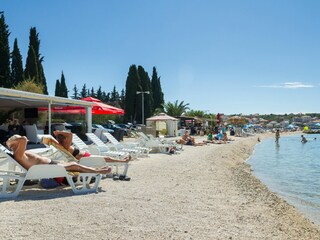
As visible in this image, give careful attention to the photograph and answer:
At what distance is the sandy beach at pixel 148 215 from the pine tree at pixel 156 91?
38540 millimetres

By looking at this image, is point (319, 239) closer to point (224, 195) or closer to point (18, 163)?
point (224, 195)

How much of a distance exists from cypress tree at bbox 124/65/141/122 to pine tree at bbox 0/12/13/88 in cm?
1373

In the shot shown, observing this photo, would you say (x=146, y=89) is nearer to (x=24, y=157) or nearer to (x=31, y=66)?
(x=31, y=66)

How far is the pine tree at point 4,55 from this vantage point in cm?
2739

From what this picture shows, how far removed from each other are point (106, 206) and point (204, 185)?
9.08 feet

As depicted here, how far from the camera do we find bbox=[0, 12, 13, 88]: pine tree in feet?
89.9

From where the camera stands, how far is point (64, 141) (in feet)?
21.2

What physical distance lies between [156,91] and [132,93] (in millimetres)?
7401

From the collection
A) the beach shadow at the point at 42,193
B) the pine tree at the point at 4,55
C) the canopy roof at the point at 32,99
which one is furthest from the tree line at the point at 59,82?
the beach shadow at the point at 42,193

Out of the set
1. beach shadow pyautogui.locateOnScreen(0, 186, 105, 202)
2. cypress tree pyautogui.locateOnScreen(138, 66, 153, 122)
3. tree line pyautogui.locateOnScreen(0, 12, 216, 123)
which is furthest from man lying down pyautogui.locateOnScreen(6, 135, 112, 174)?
cypress tree pyautogui.locateOnScreen(138, 66, 153, 122)

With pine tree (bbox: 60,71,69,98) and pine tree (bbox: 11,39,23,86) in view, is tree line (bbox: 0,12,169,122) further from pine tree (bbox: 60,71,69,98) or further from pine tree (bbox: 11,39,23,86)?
pine tree (bbox: 60,71,69,98)

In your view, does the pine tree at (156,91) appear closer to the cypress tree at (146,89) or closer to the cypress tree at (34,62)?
the cypress tree at (146,89)

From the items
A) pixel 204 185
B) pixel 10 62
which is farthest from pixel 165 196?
pixel 10 62

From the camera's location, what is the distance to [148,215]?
4270mm
